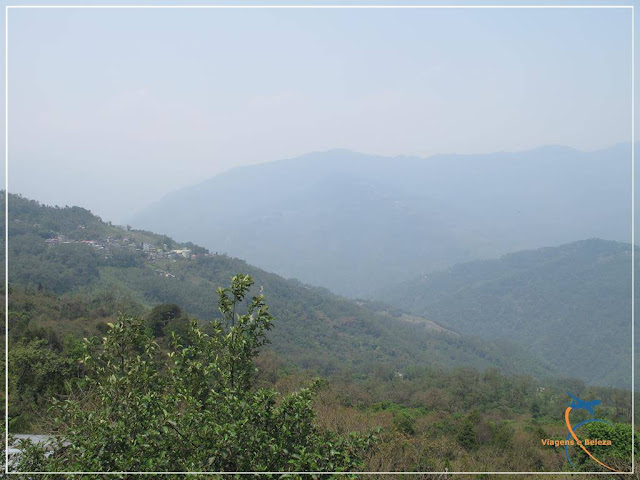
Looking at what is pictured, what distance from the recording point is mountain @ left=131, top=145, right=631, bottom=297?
64.8 metres

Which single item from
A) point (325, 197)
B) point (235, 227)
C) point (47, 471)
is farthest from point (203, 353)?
point (325, 197)

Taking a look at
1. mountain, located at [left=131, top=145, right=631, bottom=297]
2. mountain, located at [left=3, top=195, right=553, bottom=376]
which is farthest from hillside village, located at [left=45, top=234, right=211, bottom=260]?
mountain, located at [left=131, top=145, right=631, bottom=297]

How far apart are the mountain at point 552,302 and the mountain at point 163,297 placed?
13.7 feet

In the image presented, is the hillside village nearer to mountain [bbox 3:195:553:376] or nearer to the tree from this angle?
mountain [bbox 3:195:553:376]

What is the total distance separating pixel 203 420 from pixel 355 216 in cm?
9067

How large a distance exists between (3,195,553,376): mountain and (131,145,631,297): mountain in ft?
67.3

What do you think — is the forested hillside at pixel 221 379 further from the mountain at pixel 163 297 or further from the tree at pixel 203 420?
the mountain at pixel 163 297

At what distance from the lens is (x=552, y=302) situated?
44.8 metres

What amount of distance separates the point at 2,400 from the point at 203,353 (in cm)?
593

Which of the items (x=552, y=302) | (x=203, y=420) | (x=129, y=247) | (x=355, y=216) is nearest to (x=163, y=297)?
(x=129, y=247)

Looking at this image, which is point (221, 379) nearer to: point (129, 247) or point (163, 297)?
point (163, 297)

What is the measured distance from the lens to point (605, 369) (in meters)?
30.8

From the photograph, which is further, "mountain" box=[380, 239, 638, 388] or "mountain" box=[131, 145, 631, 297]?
"mountain" box=[131, 145, 631, 297]

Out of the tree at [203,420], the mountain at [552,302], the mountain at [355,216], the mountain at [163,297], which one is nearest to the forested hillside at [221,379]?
the tree at [203,420]
